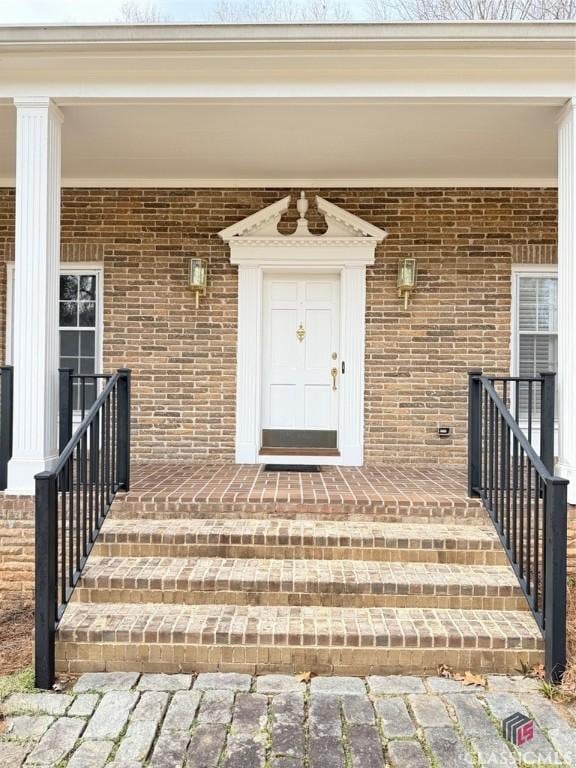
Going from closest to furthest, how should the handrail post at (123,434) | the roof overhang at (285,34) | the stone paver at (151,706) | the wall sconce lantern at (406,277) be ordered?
the stone paver at (151,706) < the roof overhang at (285,34) < the handrail post at (123,434) < the wall sconce lantern at (406,277)

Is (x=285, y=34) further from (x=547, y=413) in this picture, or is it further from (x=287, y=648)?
(x=287, y=648)

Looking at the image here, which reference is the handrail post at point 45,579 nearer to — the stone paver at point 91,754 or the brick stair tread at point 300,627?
the brick stair tread at point 300,627

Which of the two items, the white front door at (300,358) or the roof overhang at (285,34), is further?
the white front door at (300,358)

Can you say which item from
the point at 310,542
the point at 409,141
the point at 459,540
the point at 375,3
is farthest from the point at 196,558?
the point at 375,3

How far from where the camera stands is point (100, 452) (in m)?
3.50

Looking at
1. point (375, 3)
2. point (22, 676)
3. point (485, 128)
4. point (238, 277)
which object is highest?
point (375, 3)

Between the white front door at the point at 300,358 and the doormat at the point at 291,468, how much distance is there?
1.29 ft

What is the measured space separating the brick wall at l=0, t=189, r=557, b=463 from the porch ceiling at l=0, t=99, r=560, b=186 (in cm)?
18

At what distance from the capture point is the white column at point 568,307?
3.58 m

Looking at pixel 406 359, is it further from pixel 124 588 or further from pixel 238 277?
pixel 124 588

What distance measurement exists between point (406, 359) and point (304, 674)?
3412 mm

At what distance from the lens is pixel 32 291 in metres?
3.70

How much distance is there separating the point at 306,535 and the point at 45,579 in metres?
1.43

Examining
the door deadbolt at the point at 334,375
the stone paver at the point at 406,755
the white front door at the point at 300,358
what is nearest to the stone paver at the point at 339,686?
the stone paver at the point at 406,755
